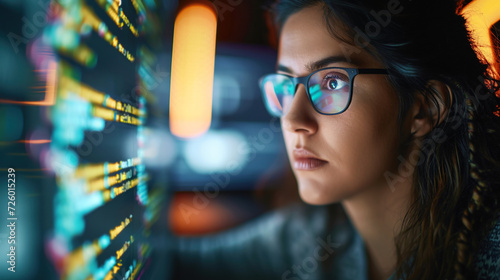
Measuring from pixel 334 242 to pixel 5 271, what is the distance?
1.09 metres

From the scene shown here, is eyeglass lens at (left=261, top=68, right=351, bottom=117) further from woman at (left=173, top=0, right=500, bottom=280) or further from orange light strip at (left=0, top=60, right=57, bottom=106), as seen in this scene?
orange light strip at (left=0, top=60, right=57, bottom=106)

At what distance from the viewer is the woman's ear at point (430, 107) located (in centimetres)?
75

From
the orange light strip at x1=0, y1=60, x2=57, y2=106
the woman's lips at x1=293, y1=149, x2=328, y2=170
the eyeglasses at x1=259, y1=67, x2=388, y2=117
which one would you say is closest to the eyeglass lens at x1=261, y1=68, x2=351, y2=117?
the eyeglasses at x1=259, y1=67, x2=388, y2=117

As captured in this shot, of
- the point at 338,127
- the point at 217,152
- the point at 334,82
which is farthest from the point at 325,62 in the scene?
the point at 217,152

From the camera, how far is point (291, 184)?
4.99 feet

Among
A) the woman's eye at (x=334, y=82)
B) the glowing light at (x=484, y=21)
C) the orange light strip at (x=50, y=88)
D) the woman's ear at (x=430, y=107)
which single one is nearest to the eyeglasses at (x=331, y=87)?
the woman's eye at (x=334, y=82)

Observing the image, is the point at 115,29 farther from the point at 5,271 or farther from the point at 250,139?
the point at 250,139

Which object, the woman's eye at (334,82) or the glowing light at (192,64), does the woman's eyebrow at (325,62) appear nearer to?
the woman's eye at (334,82)

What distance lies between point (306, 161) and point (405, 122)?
0.87ft

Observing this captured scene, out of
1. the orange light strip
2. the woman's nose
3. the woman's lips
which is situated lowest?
the woman's lips

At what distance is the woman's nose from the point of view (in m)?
0.78

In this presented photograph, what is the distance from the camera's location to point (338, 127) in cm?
77

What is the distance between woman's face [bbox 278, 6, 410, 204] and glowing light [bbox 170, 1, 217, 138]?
541 mm

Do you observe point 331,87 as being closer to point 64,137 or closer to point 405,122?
point 405,122
